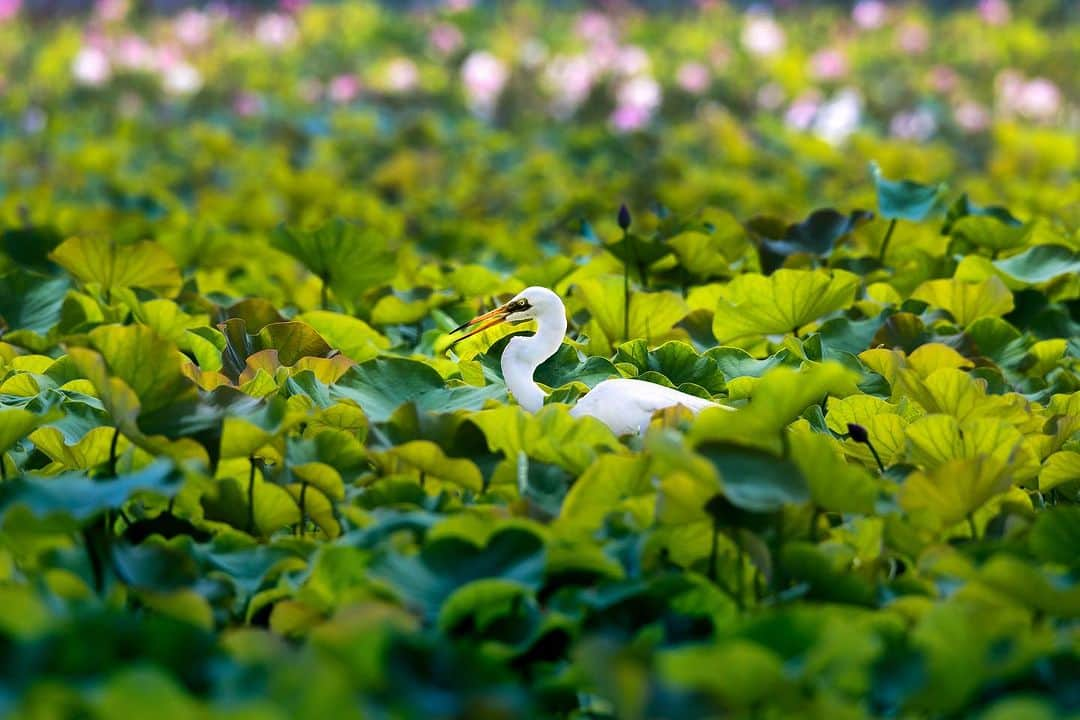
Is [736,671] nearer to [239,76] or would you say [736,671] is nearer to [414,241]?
[414,241]

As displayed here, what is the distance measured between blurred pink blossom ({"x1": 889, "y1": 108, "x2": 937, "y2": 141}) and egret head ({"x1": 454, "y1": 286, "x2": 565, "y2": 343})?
7087mm

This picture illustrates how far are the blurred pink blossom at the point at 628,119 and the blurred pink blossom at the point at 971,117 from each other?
5.98ft

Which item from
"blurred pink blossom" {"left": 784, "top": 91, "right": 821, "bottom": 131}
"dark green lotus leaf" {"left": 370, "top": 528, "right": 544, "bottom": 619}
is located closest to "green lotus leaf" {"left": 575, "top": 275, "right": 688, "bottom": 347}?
"dark green lotus leaf" {"left": 370, "top": 528, "right": 544, "bottom": 619}

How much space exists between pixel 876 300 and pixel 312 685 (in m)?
2.33

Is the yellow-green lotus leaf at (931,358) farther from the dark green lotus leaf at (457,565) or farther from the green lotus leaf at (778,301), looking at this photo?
the dark green lotus leaf at (457,565)

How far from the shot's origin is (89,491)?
1.85 meters

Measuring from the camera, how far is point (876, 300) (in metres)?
3.49

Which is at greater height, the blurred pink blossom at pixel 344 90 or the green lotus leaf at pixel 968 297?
the green lotus leaf at pixel 968 297

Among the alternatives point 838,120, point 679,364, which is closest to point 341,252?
point 679,364

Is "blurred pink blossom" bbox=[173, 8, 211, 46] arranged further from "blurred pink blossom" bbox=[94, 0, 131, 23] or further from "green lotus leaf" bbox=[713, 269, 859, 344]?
"green lotus leaf" bbox=[713, 269, 859, 344]

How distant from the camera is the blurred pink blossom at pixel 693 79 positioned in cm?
1012

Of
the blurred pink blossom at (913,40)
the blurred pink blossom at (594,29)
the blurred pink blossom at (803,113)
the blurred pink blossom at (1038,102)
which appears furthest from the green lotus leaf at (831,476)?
the blurred pink blossom at (913,40)

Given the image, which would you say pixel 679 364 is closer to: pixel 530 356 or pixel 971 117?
pixel 530 356

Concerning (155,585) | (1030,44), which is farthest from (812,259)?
(1030,44)
